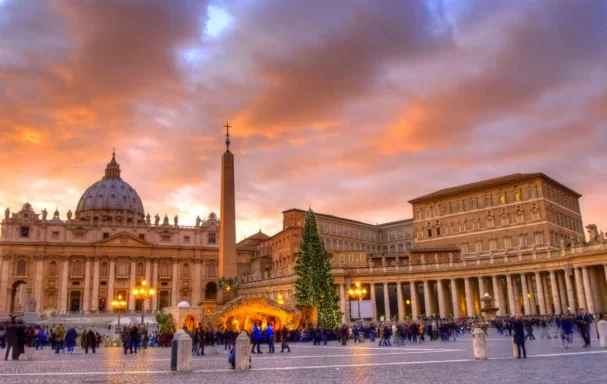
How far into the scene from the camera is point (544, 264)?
52.2 m

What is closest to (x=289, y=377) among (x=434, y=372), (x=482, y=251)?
(x=434, y=372)

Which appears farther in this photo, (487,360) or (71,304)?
(71,304)

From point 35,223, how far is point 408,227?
63.1 meters

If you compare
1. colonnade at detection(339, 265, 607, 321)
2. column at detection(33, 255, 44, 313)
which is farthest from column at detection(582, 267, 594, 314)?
column at detection(33, 255, 44, 313)

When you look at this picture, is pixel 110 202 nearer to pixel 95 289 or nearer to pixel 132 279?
pixel 132 279

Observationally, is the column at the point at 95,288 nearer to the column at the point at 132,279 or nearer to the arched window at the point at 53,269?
the column at the point at 132,279

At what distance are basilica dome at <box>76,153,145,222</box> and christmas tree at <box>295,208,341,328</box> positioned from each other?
271 feet

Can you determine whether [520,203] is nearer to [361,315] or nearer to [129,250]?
[361,315]

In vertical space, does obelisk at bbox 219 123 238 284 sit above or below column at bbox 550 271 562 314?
above

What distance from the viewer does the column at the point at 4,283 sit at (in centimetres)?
8312

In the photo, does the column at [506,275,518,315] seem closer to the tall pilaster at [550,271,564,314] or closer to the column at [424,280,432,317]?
the tall pilaster at [550,271,564,314]

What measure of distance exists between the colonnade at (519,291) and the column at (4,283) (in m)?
54.2

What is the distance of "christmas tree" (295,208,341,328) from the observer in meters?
41.3

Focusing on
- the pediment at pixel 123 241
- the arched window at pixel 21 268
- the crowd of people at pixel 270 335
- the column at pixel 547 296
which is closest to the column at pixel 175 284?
the pediment at pixel 123 241
